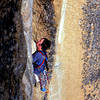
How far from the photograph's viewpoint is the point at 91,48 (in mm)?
2826

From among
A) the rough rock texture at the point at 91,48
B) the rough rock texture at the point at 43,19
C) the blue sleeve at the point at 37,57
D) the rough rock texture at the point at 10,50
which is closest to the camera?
the rough rock texture at the point at 10,50

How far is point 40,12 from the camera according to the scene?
7.54 ft

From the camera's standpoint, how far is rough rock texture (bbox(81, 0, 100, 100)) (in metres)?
2.62

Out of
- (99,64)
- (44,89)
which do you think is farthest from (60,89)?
(99,64)

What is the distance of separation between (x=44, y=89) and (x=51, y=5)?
86 centimetres

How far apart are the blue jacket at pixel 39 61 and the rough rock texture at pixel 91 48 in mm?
854

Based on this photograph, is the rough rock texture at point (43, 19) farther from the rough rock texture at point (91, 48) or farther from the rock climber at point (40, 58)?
the rough rock texture at point (91, 48)

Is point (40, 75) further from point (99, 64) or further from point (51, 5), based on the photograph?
point (99, 64)

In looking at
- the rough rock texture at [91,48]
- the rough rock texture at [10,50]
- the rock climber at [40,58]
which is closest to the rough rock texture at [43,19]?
the rock climber at [40,58]

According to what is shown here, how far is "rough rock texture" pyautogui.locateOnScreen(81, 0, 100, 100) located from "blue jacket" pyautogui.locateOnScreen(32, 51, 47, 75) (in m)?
0.85

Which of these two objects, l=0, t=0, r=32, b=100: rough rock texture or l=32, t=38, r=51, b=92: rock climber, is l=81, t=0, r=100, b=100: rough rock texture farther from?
l=0, t=0, r=32, b=100: rough rock texture

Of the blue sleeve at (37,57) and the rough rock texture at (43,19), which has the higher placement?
the rough rock texture at (43,19)

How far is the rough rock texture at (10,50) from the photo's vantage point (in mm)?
1077

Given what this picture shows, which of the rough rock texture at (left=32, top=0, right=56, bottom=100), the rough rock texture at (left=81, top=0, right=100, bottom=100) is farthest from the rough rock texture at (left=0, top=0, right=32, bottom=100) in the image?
the rough rock texture at (left=81, top=0, right=100, bottom=100)
